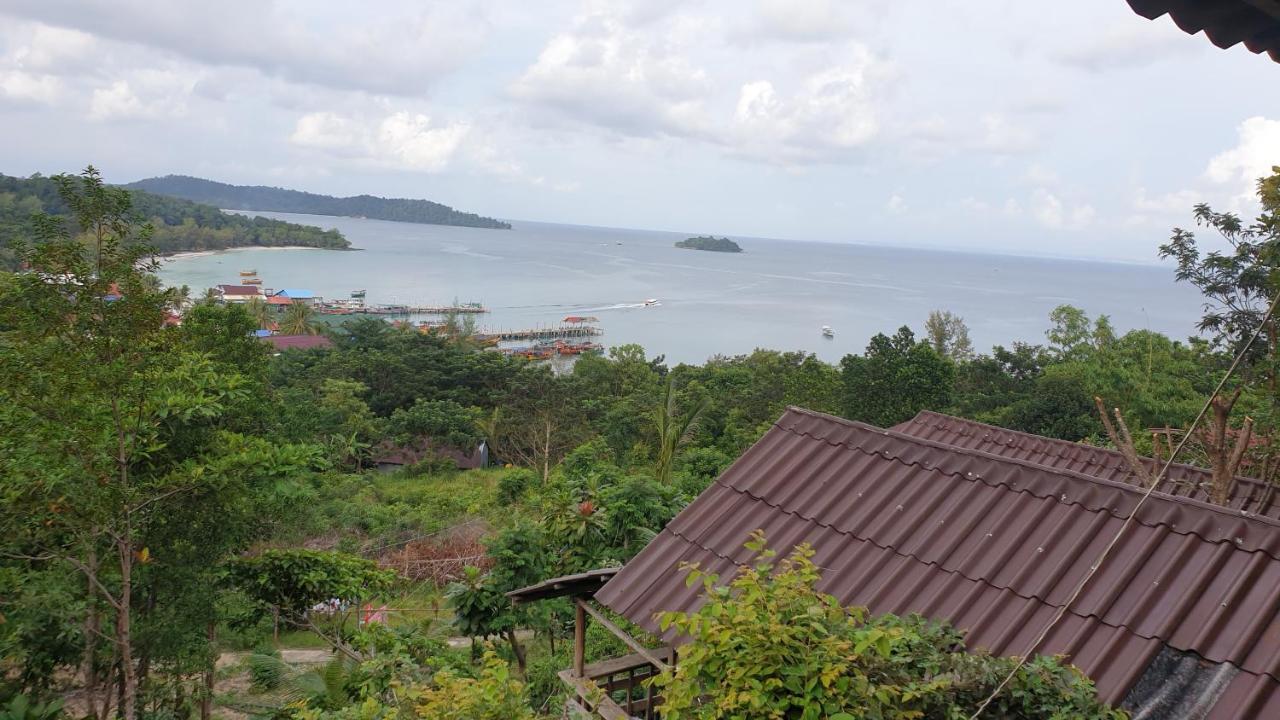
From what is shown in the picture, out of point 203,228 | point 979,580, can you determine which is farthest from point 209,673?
point 203,228

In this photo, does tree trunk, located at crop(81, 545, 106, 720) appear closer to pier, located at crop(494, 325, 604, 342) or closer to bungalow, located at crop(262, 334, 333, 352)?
bungalow, located at crop(262, 334, 333, 352)

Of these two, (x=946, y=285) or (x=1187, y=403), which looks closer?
(x=1187, y=403)

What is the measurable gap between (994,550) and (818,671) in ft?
5.23

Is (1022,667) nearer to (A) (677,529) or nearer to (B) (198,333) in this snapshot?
(A) (677,529)

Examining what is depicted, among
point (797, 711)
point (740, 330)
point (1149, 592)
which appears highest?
point (1149, 592)

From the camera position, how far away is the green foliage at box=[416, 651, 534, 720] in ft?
9.01

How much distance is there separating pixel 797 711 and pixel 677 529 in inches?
82.6

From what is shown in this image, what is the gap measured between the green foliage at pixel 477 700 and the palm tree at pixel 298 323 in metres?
49.2

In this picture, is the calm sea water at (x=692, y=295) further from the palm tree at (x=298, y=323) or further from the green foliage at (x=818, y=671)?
the green foliage at (x=818, y=671)

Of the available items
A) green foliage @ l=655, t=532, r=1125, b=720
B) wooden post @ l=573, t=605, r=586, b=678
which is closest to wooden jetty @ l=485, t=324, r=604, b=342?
wooden post @ l=573, t=605, r=586, b=678

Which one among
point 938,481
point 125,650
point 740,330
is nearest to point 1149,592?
point 938,481

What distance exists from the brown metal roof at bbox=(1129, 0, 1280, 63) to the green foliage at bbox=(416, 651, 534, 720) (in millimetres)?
2894

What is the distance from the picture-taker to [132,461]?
5.79 meters

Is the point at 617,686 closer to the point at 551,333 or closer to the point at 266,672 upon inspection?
the point at 266,672
